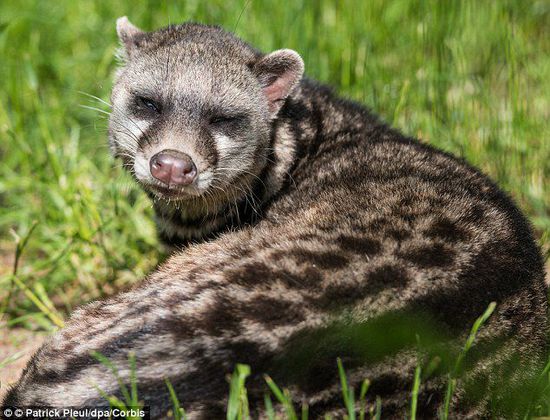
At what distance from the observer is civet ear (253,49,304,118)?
5.75 meters

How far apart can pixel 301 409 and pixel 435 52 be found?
4.80m

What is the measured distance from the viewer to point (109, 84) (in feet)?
26.7

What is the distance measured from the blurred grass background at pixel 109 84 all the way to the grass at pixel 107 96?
2cm

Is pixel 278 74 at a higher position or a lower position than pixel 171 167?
higher

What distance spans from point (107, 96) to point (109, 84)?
1.64ft

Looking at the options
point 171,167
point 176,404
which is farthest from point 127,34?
point 176,404

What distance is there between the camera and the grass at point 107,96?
6.65 m

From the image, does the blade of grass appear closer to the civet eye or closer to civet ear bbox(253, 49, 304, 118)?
the civet eye

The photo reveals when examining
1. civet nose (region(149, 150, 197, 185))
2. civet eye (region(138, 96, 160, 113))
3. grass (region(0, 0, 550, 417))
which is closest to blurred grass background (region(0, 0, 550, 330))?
grass (region(0, 0, 550, 417))

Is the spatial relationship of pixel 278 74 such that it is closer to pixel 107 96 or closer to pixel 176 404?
pixel 107 96

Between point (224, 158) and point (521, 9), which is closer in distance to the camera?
point (224, 158)

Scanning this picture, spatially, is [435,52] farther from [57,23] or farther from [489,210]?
[57,23]

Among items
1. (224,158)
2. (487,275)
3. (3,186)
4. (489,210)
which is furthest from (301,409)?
A: (3,186)

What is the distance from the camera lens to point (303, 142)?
5875 mm
